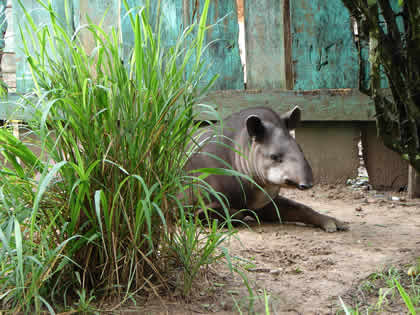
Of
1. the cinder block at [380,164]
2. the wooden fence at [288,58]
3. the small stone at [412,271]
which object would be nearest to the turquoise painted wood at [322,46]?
the wooden fence at [288,58]

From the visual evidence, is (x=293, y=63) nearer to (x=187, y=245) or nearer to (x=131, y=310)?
(x=187, y=245)

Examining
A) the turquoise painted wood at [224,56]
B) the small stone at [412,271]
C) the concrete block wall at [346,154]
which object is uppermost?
the turquoise painted wood at [224,56]

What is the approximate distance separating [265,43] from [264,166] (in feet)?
6.40

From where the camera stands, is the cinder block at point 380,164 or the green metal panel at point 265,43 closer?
the cinder block at point 380,164

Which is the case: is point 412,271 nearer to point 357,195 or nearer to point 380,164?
point 357,195

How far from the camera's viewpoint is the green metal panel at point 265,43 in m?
5.17

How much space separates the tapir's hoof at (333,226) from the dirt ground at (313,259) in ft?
0.20

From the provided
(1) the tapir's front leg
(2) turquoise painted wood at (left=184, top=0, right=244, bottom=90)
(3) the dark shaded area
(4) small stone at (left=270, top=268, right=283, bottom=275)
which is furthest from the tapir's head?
(2) turquoise painted wood at (left=184, top=0, right=244, bottom=90)

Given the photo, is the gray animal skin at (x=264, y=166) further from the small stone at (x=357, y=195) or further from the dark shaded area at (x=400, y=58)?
the small stone at (x=357, y=195)

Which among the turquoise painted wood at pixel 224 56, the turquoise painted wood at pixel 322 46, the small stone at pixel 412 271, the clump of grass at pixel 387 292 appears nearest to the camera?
the clump of grass at pixel 387 292

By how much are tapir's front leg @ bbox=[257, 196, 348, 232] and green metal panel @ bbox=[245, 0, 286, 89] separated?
1.61 metres

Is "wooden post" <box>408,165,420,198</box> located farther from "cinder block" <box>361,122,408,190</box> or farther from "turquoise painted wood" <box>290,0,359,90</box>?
"turquoise painted wood" <box>290,0,359,90</box>

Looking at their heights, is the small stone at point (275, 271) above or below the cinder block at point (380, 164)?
below

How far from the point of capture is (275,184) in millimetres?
3672
